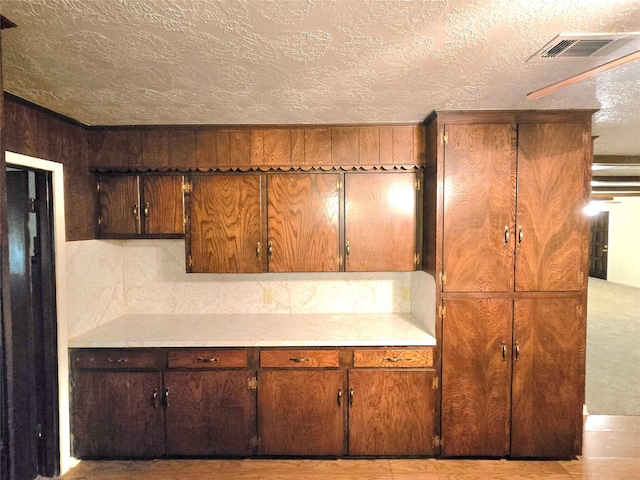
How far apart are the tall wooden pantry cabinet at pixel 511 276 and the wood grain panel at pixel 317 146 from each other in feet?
2.40

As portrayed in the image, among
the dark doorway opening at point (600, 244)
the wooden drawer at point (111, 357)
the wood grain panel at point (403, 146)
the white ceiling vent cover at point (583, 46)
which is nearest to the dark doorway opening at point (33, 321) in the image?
the wooden drawer at point (111, 357)

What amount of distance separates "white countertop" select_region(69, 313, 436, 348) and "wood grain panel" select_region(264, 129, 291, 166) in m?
1.23

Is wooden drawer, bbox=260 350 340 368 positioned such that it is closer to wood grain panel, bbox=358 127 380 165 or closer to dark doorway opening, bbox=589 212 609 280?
wood grain panel, bbox=358 127 380 165

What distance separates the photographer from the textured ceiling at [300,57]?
1.17 m

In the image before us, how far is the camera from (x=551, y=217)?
2.29 m

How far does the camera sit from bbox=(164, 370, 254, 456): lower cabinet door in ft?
7.73

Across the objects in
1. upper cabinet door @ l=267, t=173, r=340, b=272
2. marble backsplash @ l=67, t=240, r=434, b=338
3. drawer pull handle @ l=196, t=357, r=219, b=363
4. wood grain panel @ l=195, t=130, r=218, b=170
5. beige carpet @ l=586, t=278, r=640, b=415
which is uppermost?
wood grain panel @ l=195, t=130, r=218, b=170

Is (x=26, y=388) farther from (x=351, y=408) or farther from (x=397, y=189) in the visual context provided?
(x=397, y=189)

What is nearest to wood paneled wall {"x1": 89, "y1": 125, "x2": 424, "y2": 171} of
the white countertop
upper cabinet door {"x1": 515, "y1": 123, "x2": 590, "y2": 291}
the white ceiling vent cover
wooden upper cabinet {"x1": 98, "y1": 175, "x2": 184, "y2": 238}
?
wooden upper cabinet {"x1": 98, "y1": 175, "x2": 184, "y2": 238}

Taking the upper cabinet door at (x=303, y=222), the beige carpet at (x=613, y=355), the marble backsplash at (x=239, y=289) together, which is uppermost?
the upper cabinet door at (x=303, y=222)

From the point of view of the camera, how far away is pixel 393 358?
2.33 metres

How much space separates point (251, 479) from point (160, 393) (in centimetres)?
82

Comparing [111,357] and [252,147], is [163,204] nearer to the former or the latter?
[252,147]

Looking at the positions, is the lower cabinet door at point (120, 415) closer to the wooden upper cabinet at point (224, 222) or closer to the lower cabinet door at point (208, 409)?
the lower cabinet door at point (208, 409)
